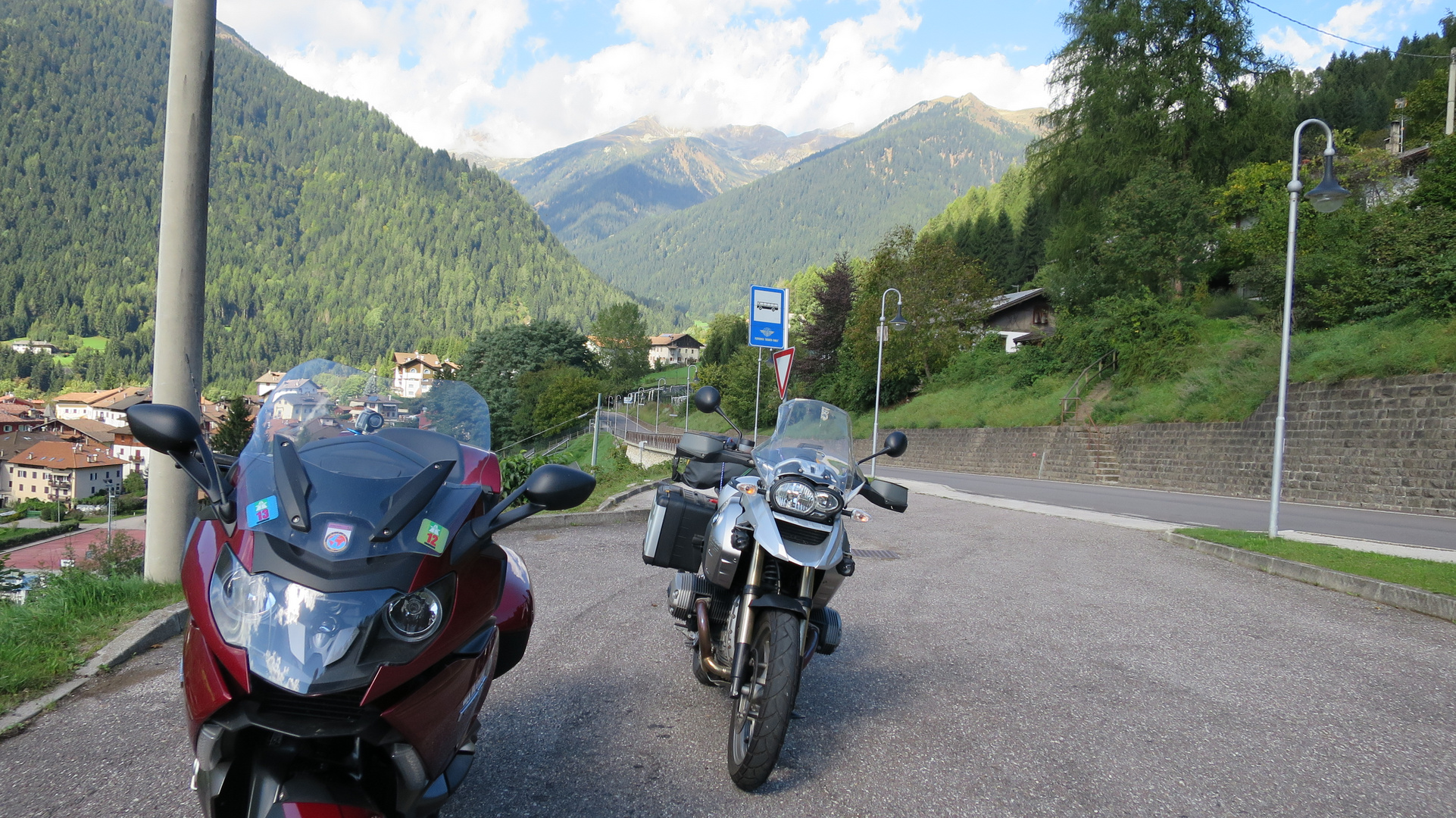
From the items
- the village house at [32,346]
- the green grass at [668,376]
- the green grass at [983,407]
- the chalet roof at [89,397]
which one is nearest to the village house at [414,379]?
the green grass at [983,407]

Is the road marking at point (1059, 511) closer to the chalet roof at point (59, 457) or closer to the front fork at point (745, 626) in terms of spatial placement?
the front fork at point (745, 626)

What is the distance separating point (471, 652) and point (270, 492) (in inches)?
24.2

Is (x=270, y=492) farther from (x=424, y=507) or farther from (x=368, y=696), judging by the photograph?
(x=368, y=696)

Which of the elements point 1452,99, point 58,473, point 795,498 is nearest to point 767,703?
point 795,498

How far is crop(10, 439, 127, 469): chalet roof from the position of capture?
84.4m

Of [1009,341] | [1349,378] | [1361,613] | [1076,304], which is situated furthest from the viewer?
[1009,341]

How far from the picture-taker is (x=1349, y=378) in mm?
18922

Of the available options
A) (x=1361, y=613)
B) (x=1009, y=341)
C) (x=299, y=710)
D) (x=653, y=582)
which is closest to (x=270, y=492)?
(x=299, y=710)

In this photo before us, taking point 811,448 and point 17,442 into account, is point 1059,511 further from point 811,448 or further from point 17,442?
point 17,442

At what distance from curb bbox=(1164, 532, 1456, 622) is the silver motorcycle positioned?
18.8 ft

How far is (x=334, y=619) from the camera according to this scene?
188 cm

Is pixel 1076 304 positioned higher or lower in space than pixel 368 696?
higher

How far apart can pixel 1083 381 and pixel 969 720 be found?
103 ft

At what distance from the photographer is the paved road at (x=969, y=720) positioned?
330 cm
